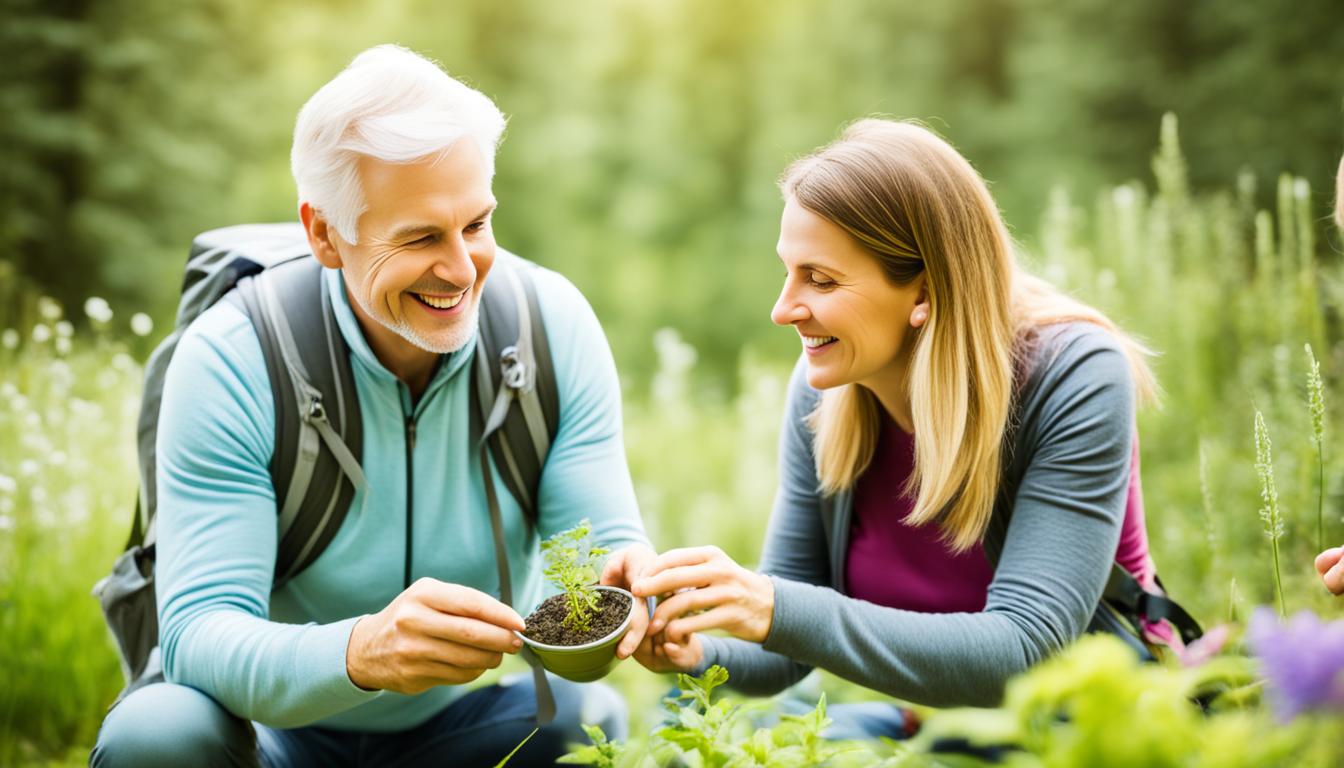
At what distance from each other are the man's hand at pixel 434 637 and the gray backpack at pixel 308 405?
0.30 metres

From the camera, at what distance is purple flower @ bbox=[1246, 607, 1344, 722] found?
91 centimetres

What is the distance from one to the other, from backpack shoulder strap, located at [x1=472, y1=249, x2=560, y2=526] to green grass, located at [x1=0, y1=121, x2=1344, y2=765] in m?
1.30

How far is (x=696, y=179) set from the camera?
31.3ft

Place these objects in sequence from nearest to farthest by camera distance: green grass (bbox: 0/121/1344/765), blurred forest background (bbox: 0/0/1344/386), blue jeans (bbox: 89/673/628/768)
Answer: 1. blue jeans (bbox: 89/673/628/768)
2. green grass (bbox: 0/121/1344/765)
3. blurred forest background (bbox: 0/0/1344/386)

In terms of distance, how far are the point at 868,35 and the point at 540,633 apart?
26.9ft

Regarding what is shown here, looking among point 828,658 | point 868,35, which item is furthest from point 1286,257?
point 868,35

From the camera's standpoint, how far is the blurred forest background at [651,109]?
7.68m

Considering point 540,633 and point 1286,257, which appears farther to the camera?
point 1286,257

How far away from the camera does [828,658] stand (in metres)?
2.08

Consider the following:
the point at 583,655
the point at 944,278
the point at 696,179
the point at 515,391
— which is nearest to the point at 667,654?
the point at 583,655

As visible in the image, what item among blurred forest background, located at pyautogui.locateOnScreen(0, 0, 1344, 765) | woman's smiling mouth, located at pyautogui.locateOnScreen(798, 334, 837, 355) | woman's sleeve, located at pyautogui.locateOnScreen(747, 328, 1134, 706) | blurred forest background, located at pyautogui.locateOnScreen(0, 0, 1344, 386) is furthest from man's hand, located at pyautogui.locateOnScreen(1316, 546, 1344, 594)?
blurred forest background, located at pyautogui.locateOnScreen(0, 0, 1344, 386)

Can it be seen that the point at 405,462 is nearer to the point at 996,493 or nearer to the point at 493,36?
the point at 996,493

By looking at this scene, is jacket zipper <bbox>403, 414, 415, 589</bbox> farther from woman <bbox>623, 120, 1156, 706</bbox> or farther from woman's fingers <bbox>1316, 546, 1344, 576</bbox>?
woman's fingers <bbox>1316, 546, 1344, 576</bbox>

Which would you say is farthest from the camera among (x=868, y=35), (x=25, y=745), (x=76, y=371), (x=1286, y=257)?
(x=868, y=35)
